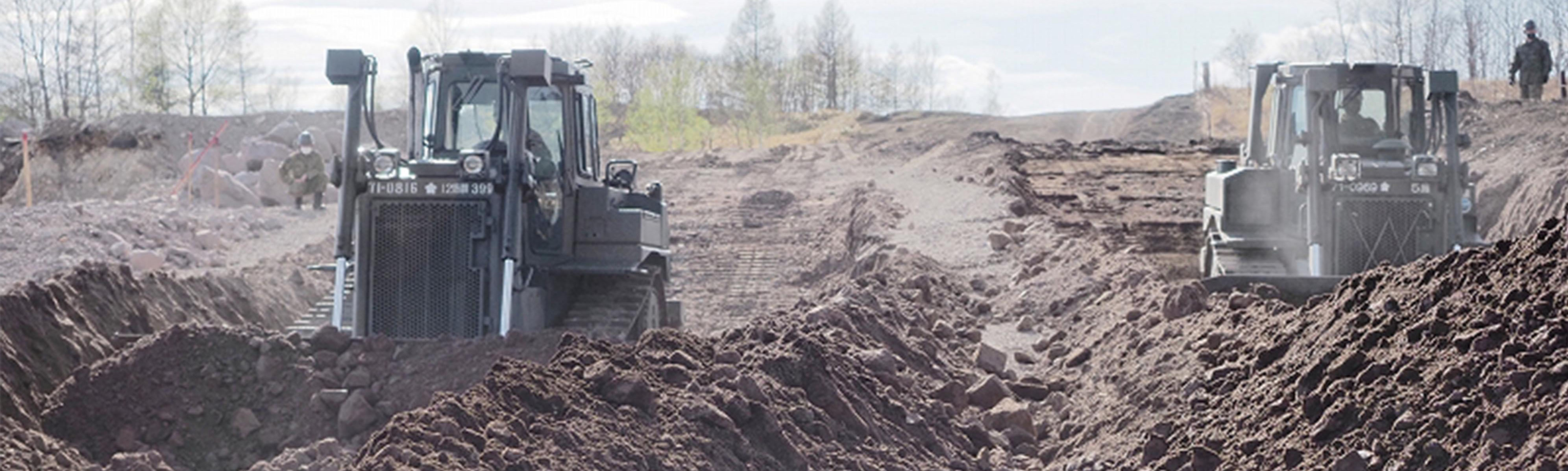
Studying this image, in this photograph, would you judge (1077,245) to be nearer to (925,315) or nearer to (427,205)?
(925,315)

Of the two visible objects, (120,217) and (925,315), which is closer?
(925,315)

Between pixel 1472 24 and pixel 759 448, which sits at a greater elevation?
pixel 1472 24

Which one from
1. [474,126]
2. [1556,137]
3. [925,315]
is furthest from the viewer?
[1556,137]

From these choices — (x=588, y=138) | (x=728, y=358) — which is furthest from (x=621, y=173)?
(x=728, y=358)

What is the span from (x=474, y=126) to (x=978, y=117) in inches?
2309

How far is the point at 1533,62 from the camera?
29.5 meters

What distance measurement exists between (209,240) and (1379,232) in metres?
17.7

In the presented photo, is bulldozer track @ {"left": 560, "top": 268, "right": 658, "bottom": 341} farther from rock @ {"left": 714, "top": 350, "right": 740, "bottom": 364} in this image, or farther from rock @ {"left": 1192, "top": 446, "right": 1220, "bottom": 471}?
rock @ {"left": 1192, "top": 446, "right": 1220, "bottom": 471}

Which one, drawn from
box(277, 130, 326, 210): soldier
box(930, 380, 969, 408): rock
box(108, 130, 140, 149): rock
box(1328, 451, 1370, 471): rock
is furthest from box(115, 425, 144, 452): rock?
box(108, 130, 140, 149): rock

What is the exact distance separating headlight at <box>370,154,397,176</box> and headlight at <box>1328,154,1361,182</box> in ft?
25.0

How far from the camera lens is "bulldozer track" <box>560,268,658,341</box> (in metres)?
12.3

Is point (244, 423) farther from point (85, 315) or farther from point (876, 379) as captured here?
point (876, 379)

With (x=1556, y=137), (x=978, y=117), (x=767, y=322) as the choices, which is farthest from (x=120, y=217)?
(x=978, y=117)

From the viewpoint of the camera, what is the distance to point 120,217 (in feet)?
83.1
